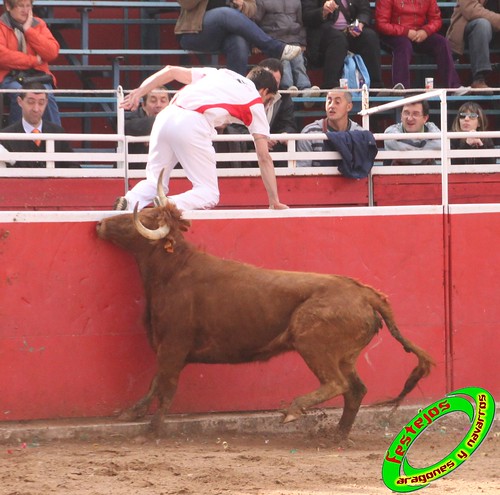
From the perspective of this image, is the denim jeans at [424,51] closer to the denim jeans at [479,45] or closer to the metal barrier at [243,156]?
the denim jeans at [479,45]

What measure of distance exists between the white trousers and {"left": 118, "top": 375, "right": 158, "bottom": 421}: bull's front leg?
3.71 feet

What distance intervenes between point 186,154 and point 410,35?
5.05 m

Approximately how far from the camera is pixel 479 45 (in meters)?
11.8

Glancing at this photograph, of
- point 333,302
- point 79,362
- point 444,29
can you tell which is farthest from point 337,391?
point 444,29

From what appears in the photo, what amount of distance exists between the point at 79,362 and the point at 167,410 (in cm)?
64

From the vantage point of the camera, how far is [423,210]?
7699mm

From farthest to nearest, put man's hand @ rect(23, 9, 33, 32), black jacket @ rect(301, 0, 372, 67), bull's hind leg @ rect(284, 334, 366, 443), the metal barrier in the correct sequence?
black jacket @ rect(301, 0, 372, 67) < man's hand @ rect(23, 9, 33, 32) < the metal barrier < bull's hind leg @ rect(284, 334, 366, 443)

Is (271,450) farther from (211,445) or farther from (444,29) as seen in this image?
(444,29)

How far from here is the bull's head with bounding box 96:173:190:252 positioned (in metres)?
6.88

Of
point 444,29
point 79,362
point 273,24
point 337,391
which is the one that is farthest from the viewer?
point 444,29

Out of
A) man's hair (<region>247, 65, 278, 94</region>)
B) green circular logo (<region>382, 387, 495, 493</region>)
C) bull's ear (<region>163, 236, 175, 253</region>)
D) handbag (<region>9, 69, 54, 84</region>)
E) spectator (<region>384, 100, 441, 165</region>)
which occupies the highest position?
handbag (<region>9, 69, 54, 84</region>)

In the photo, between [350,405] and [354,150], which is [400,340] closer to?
[350,405]

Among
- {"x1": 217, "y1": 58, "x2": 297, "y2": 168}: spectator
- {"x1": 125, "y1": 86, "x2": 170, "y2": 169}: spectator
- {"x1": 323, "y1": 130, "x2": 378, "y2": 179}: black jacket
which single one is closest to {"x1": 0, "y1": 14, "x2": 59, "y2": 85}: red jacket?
{"x1": 125, "y1": 86, "x2": 170, "y2": 169}: spectator

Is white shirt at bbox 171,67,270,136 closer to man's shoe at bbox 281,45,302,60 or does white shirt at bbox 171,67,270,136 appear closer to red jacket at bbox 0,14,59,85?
red jacket at bbox 0,14,59,85
